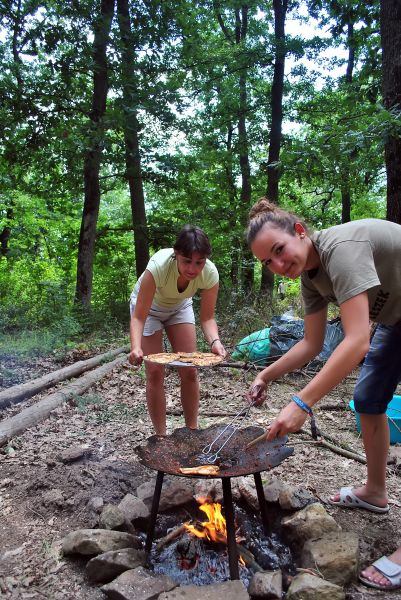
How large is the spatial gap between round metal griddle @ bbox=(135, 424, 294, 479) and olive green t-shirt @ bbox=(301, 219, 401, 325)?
84cm

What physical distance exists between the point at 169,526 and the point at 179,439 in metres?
0.61

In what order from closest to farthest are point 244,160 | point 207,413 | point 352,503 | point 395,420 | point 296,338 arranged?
point 352,503 → point 395,420 → point 207,413 → point 296,338 → point 244,160

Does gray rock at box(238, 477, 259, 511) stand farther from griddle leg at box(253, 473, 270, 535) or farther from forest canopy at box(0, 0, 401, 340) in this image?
forest canopy at box(0, 0, 401, 340)

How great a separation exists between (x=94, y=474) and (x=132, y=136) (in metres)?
7.31

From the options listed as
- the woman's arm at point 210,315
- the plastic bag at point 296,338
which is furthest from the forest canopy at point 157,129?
the woman's arm at point 210,315

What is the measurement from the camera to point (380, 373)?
7.55 feet

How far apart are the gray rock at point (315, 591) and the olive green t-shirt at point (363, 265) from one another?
1.21 meters

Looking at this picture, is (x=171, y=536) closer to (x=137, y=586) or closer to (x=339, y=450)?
(x=137, y=586)

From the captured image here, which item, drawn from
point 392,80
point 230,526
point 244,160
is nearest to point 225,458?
point 230,526

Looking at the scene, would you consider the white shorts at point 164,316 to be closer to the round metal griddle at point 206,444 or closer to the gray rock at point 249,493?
the round metal griddle at point 206,444

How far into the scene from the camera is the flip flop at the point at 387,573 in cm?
198

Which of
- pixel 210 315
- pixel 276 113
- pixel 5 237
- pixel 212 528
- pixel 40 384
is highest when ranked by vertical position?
pixel 276 113

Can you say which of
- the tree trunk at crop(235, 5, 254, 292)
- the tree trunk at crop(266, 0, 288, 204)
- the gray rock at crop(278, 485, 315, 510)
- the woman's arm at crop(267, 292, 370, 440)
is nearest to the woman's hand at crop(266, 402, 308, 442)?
the woman's arm at crop(267, 292, 370, 440)

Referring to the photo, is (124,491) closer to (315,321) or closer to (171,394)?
(315,321)
